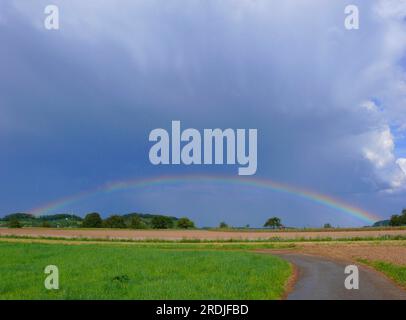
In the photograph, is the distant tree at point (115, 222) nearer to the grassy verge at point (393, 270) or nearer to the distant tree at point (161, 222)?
the distant tree at point (161, 222)

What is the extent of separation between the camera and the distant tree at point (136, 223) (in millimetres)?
153750

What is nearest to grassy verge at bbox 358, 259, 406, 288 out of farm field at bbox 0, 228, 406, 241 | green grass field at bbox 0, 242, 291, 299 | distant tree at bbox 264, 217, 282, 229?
green grass field at bbox 0, 242, 291, 299

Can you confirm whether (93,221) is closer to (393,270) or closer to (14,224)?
(14,224)

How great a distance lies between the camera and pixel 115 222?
15975 centimetres

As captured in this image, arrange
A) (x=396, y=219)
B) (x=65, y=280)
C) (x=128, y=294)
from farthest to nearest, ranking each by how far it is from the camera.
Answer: (x=396, y=219)
(x=65, y=280)
(x=128, y=294)

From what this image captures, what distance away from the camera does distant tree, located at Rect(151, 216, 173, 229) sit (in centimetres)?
15575

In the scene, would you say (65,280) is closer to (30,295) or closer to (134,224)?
(30,295)

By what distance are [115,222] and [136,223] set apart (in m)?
9.24

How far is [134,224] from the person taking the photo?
154750 mm

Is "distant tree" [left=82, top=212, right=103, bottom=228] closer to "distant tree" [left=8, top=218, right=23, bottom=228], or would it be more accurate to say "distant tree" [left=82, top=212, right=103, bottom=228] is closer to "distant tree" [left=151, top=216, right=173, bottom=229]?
"distant tree" [left=151, top=216, right=173, bottom=229]

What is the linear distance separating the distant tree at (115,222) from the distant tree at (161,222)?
10.1 m

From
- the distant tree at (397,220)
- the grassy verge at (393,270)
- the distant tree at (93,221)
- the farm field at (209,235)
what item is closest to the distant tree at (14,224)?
the distant tree at (93,221)
